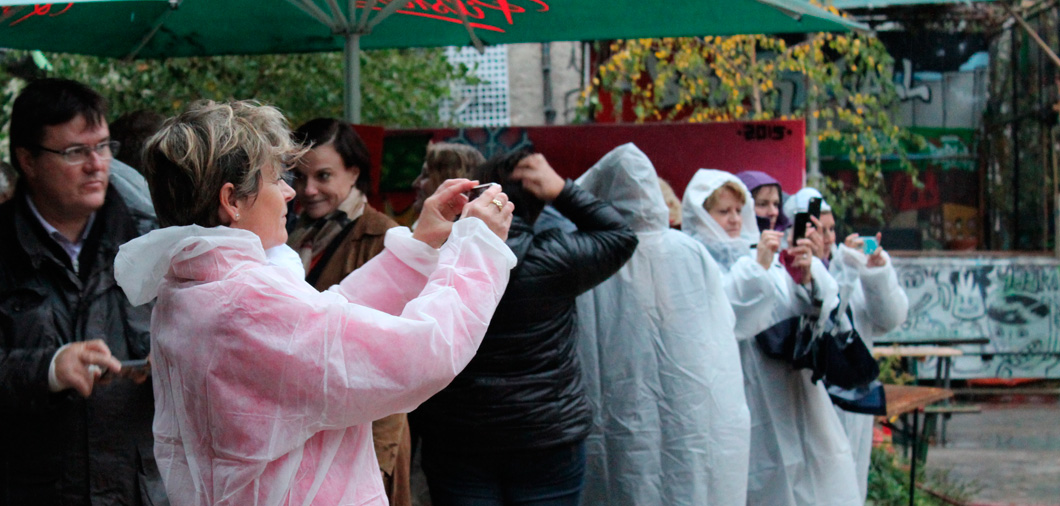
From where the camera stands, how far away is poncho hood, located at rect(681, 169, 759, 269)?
4246 mm

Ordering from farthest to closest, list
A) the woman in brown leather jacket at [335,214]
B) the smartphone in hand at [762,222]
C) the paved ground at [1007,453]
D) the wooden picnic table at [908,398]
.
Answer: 1. the paved ground at [1007,453]
2. the smartphone in hand at [762,222]
3. the wooden picnic table at [908,398]
4. the woman in brown leather jacket at [335,214]

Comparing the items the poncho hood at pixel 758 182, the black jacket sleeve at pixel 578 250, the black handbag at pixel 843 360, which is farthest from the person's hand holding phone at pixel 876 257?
the black jacket sleeve at pixel 578 250

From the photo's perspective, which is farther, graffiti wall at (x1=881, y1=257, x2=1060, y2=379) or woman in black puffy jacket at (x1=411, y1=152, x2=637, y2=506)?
graffiti wall at (x1=881, y1=257, x2=1060, y2=379)

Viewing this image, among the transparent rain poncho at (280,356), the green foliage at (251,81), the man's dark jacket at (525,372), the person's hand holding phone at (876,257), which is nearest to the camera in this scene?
the transparent rain poncho at (280,356)

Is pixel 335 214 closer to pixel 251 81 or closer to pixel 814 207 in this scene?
pixel 814 207

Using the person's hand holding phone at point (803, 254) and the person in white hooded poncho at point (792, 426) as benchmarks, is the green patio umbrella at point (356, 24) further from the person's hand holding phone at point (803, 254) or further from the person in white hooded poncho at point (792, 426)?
the person in white hooded poncho at point (792, 426)

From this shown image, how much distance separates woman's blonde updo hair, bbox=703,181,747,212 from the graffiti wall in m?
8.23

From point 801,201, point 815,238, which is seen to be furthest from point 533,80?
point 815,238

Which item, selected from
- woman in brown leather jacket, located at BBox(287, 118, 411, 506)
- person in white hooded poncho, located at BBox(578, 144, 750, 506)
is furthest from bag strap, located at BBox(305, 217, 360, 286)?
person in white hooded poncho, located at BBox(578, 144, 750, 506)

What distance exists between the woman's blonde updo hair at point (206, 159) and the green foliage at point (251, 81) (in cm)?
522

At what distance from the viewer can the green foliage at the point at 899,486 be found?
571 centimetres

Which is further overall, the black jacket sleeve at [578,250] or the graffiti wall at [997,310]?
the graffiti wall at [997,310]

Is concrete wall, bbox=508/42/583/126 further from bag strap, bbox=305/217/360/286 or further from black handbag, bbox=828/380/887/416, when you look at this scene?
bag strap, bbox=305/217/360/286

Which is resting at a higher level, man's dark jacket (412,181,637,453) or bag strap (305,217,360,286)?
bag strap (305,217,360,286)
